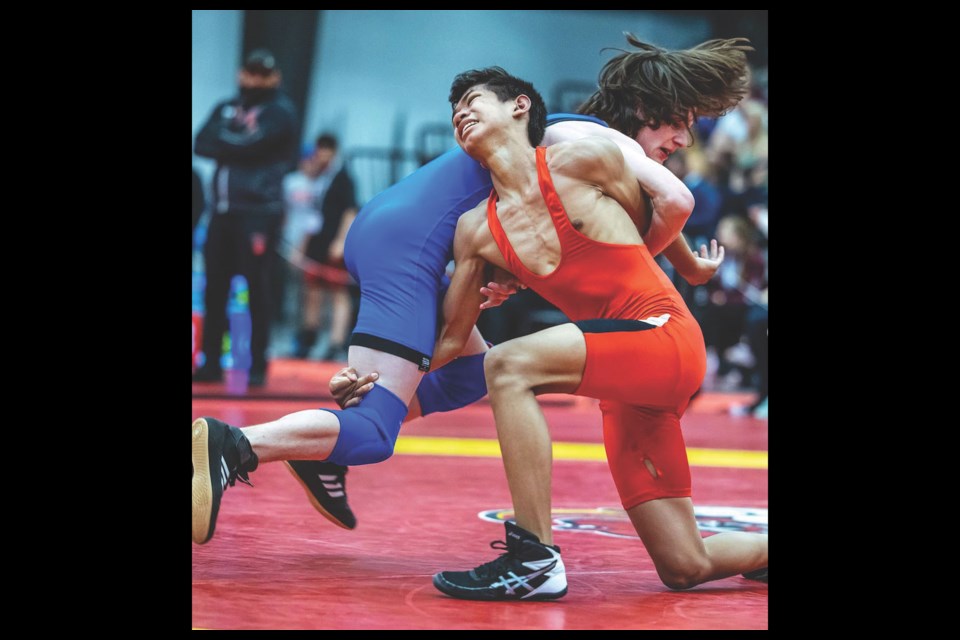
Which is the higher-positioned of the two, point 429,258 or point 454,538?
point 429,258

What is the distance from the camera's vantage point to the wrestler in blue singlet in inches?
130

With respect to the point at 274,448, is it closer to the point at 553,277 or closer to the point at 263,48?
the point at 553,277

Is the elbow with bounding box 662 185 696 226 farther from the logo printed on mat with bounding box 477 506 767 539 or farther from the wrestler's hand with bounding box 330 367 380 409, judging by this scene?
the logo printed on mat with bounding box 477 506 767 539

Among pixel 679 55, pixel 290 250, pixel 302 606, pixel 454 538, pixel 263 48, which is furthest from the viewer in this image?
pixel 263 48

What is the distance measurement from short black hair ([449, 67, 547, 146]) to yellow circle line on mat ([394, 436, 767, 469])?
268 centimetres

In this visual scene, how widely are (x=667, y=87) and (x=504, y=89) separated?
512 mm

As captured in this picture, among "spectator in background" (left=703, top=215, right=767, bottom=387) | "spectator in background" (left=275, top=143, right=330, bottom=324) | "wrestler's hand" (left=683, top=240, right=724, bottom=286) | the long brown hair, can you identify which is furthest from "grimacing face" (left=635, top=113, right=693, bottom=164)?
"spectator in background" (left=275, top=143, right=330, bottom=324)

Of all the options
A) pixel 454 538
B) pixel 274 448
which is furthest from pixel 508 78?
pixel 454 538

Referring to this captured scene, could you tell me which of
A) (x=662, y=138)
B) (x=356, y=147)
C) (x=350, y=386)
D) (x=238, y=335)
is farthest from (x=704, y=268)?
(x=356, y=147)

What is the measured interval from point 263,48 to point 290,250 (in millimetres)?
2724

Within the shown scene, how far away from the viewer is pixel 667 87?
3.47 metres

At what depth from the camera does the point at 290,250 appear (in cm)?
1280
